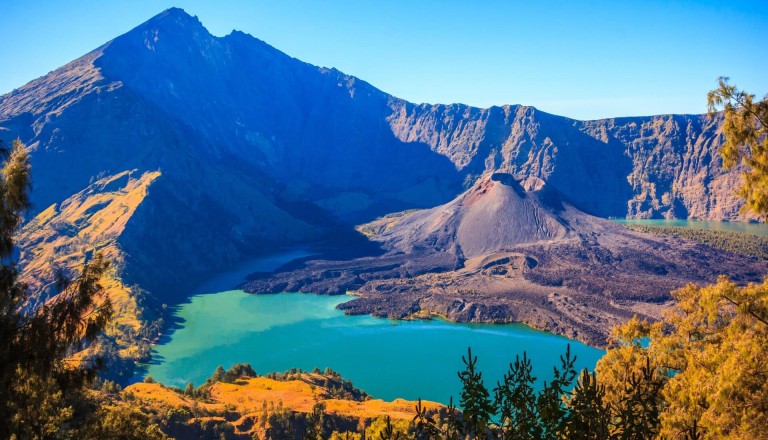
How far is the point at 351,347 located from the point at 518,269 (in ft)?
123

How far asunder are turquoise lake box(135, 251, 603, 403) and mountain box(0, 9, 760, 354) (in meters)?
18.9

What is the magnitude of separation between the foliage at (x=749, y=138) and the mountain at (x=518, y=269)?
5223cm

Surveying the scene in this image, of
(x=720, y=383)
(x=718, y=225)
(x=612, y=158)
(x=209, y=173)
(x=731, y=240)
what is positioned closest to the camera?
(x=720, y=383)

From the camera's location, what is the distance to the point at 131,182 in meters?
114

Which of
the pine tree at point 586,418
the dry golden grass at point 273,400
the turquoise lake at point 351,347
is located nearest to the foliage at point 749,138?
the pine tree at point 586,418

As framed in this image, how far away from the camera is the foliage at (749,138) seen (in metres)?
10.6

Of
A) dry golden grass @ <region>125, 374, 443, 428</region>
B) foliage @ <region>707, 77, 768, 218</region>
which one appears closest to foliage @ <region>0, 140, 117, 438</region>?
foliage @ <region>707, 77, 768, 218</region>

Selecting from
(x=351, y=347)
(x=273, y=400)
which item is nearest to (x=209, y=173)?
(x=351, y=347)

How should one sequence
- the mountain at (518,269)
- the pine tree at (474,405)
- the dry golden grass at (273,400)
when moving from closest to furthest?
the pine tree at (474,405) < the dry golden grass at (273,400) < the mountain at (518,269)

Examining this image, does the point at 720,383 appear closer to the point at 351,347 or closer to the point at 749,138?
the point at 749,138

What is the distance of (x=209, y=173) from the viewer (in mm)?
131375

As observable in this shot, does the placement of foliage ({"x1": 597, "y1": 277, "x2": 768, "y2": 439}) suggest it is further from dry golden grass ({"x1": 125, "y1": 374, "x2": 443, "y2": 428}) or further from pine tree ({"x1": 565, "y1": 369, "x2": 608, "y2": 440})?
dry golden grass ({"x1": 125, "y1": 374, "x2": 443, "y2": 428})

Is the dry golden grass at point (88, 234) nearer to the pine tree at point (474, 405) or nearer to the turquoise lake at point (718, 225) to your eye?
the pine tree at point (474, 405)

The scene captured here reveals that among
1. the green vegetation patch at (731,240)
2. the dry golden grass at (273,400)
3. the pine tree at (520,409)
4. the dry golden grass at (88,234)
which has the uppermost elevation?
the pine tree at (520,409)
